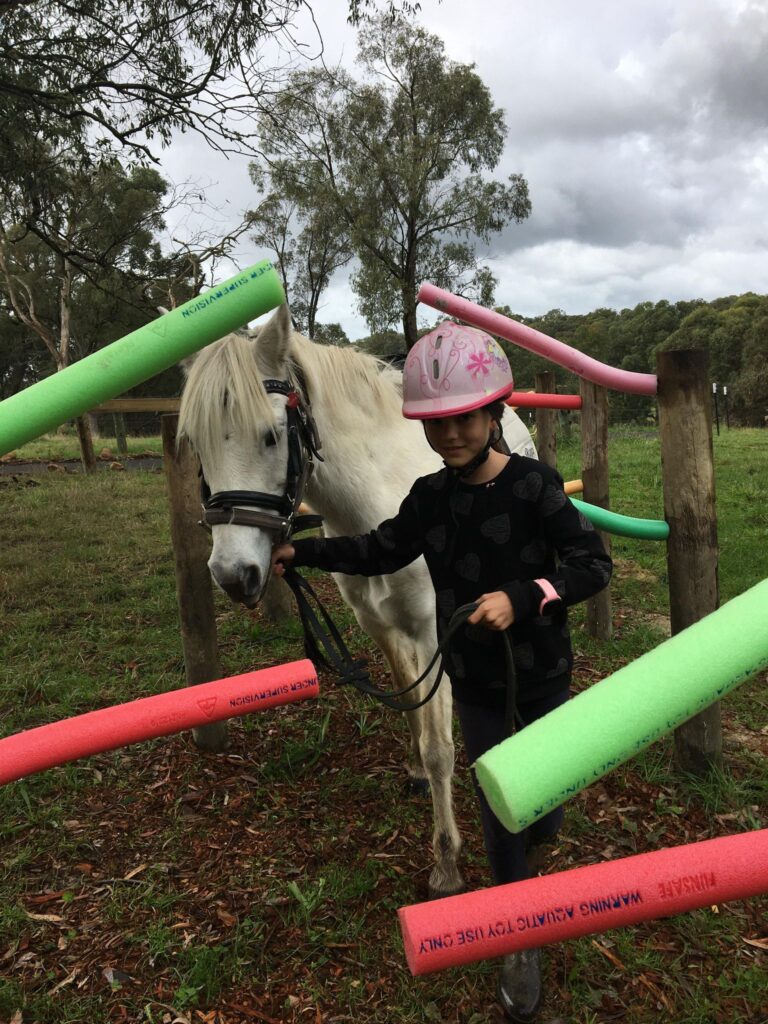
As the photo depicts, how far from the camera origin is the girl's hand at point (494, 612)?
159 centimetres

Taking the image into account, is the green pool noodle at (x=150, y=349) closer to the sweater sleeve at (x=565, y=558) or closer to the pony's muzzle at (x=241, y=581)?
the pony's muzzle at (x=241, y=581)

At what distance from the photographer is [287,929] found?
98.8 inches

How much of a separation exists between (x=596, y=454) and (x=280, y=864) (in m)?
3.54

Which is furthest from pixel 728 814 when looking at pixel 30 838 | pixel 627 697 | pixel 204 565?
pixel 30 838

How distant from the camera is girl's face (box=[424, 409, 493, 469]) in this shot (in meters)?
1.90

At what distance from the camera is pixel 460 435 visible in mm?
1911

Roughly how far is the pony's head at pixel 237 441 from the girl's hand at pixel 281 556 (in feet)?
0.25

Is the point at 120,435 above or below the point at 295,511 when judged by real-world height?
above

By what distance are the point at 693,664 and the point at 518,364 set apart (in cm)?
4523

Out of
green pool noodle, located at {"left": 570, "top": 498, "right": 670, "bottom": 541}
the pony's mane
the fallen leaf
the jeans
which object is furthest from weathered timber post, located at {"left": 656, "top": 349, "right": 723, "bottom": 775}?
the fallen leaf

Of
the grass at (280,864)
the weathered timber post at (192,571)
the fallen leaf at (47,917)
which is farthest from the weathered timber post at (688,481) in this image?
the fallen leaf at (47,917)

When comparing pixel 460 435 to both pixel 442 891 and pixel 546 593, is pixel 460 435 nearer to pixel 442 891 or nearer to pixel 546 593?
pixel 546 593

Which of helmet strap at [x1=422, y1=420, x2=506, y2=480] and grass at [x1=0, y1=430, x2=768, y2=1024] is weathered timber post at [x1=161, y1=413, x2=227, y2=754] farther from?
helmet strap at [x1=422, y1=420, x2=506, y2=480]

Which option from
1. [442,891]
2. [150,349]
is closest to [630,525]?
[442,891]
